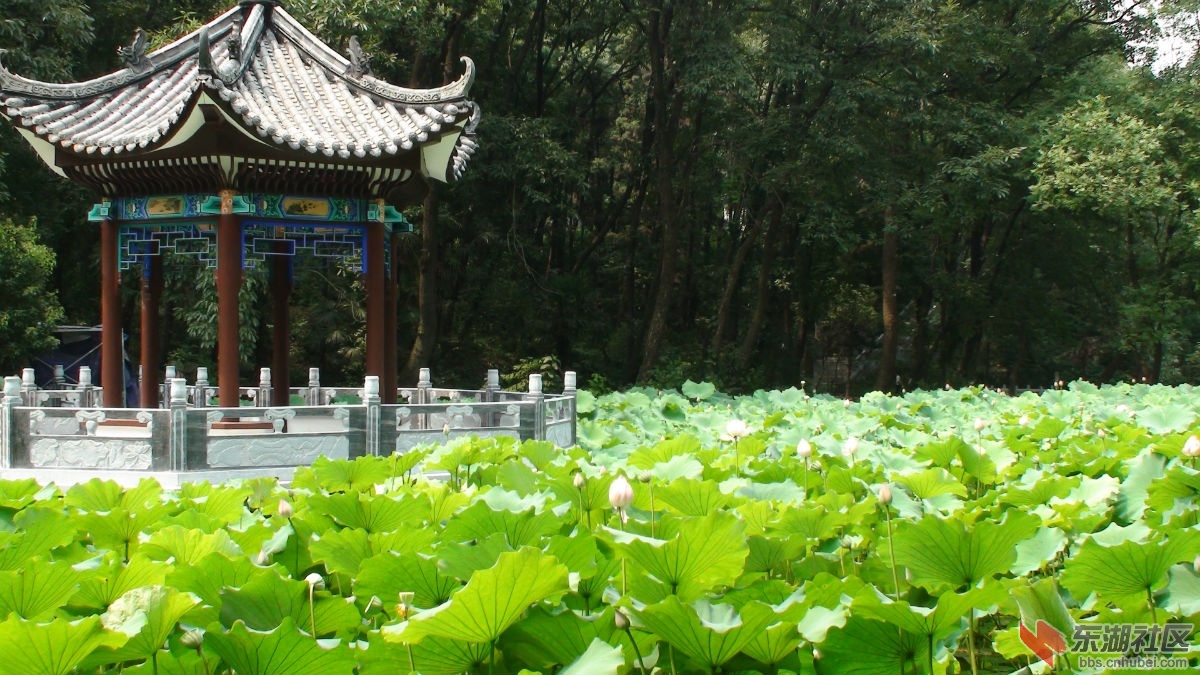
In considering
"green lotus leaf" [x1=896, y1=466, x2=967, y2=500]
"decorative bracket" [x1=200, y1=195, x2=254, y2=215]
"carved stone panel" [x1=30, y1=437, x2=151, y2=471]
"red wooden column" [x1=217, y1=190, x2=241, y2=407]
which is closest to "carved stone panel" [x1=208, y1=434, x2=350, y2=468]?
"carved stone panel" [x1=30, y1=437, x2=151, y2=471]

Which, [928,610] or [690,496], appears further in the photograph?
[690,496]

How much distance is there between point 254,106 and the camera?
10.7 m

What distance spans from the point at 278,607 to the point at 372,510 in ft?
2.76

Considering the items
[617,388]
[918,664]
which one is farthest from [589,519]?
[617,388]

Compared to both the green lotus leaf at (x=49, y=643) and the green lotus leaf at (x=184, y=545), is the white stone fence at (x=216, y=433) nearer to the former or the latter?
the green lotus leaf at (x=184, y=545)

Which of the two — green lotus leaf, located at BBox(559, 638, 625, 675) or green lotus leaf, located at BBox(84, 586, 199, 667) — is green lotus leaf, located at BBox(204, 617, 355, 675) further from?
green lotus leaf, located at BBox(559, 638, 625, 675)

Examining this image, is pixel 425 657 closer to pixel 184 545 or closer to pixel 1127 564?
pixel 184 545

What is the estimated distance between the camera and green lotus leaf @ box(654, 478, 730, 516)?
310 cm

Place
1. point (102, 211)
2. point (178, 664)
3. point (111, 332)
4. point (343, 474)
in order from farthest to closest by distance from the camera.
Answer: point (111, 332) < point (102, 211) < point (343, 474) < point (178, 664)

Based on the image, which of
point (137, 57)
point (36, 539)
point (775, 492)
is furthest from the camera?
point (137, 57)

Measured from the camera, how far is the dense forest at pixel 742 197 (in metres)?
20.6

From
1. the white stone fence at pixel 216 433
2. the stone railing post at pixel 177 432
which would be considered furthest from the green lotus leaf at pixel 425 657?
the stone railing post at pixel 177 432

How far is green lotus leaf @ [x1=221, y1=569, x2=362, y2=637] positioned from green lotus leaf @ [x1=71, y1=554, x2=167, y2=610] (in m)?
0.21

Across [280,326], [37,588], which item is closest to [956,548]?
[37,588]
